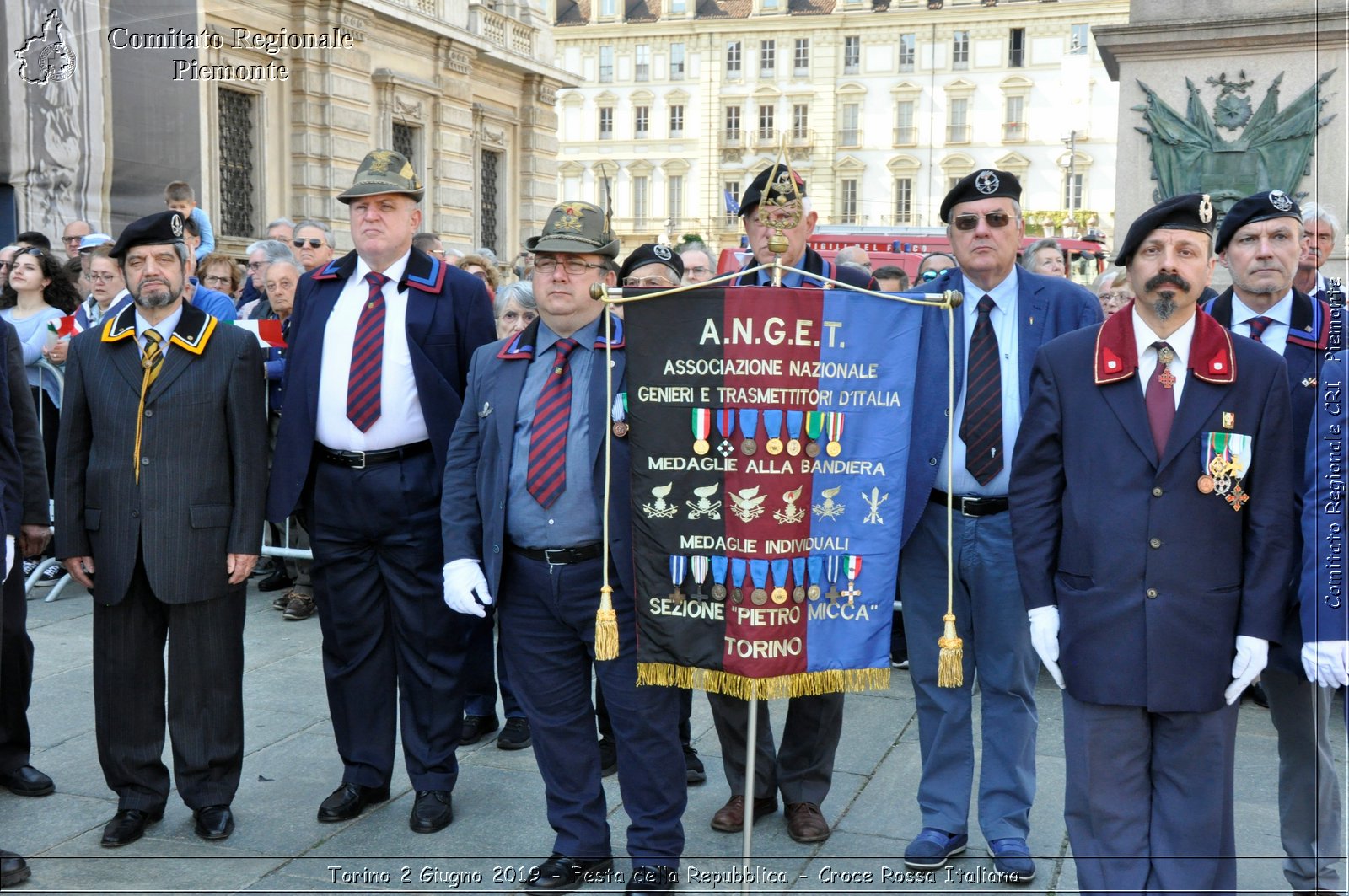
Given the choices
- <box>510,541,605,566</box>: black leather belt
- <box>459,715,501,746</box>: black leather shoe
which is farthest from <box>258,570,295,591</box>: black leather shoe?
<box>510,541,605,566</box>: black leather belt

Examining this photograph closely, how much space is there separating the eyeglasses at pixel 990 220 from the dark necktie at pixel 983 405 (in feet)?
0.88

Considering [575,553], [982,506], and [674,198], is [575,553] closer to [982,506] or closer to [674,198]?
[982,506]

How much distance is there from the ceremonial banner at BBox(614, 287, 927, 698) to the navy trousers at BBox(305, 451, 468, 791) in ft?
4.15

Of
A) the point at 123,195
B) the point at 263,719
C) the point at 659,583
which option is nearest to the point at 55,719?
the point at 263,719

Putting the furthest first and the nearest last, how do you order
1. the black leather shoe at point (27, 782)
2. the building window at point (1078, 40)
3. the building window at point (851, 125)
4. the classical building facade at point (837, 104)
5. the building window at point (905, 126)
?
1. the building window at point (851, 125)
2. the building window at point (905, 126)
3. the classical building facade at point (837, 104)
4. the building window at point (1078, 40)
5. the black leather shoe at point (27, 782)

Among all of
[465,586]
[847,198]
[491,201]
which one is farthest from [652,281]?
[847,198]

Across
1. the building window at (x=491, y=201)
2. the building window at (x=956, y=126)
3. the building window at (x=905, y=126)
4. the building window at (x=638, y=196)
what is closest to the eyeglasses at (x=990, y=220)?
the building window at (x=491, y=201)

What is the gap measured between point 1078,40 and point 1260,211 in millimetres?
66139

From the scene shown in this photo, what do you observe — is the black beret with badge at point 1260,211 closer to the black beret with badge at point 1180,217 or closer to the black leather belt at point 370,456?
the black beret with badge at point 1180,217

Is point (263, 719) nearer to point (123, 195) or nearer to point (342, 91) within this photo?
point (123, 195)

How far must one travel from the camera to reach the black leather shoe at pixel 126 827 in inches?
183

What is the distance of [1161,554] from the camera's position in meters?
3.61

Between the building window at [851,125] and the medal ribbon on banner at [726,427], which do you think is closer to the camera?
the medal ribbon on banner at [726,427]

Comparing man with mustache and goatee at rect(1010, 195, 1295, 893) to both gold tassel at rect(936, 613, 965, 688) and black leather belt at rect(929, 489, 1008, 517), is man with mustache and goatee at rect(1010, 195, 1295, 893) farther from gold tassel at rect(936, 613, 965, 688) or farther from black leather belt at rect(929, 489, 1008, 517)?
black leather belt at rect(929, 489, 1008, 517)
